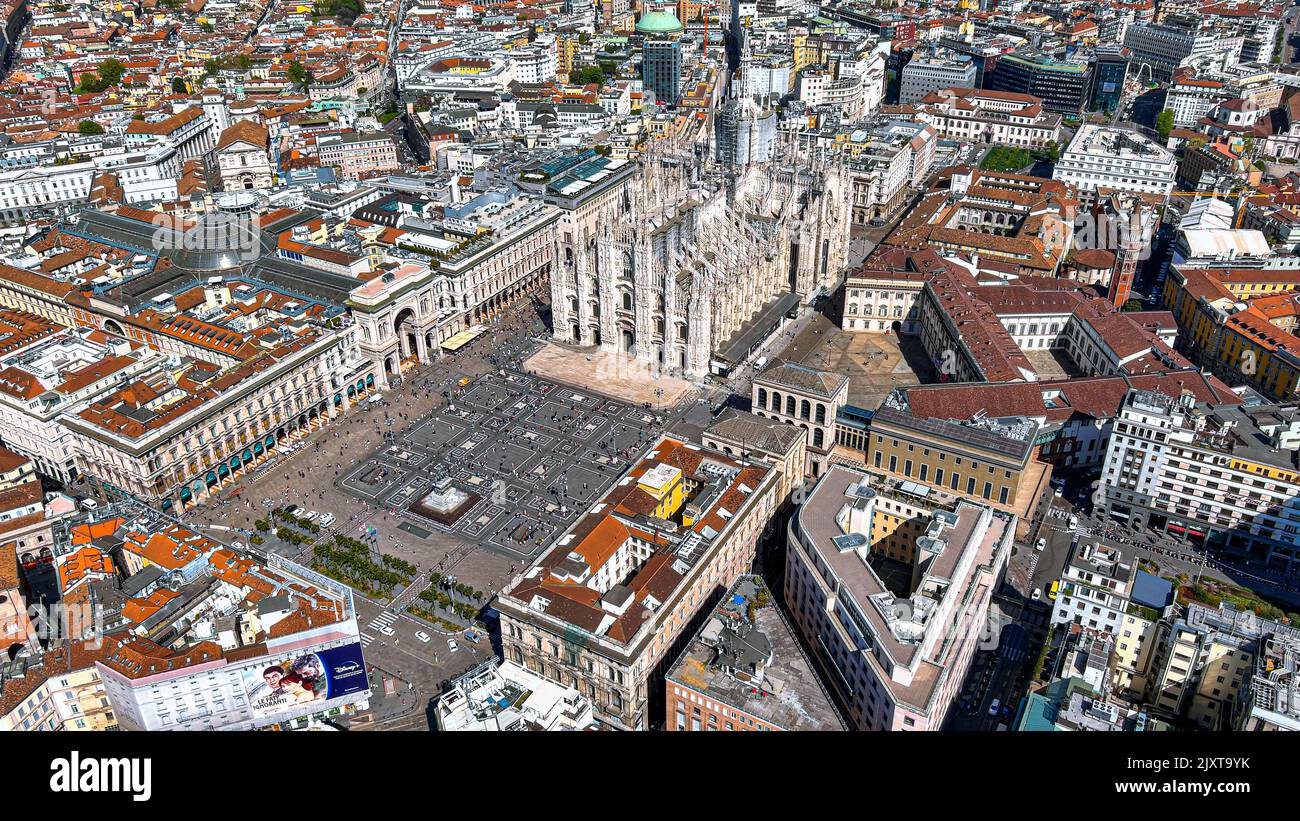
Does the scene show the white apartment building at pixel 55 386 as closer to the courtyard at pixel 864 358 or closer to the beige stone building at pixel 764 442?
the beige stone building at pixel 764 442

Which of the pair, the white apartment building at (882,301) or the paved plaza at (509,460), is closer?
the paved plaza at (509,460)

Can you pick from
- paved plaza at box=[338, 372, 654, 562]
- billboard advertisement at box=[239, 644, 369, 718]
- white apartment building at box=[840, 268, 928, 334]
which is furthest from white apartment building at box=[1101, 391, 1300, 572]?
billboard advertisement at box=[239, 644, 369, 718]

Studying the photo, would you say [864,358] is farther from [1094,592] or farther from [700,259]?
[1094,592]

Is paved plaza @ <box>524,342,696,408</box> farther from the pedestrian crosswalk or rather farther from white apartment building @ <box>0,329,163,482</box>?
white apartment building @ <box>0,329,163,482</box>

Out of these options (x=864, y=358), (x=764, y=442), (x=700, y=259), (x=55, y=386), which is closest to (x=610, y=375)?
(x=700, y=259)

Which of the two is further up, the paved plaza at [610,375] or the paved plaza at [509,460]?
the paved plaza at [610,375]

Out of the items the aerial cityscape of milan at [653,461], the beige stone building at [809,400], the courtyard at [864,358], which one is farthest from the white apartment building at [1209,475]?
the courtyard at [864,358]
